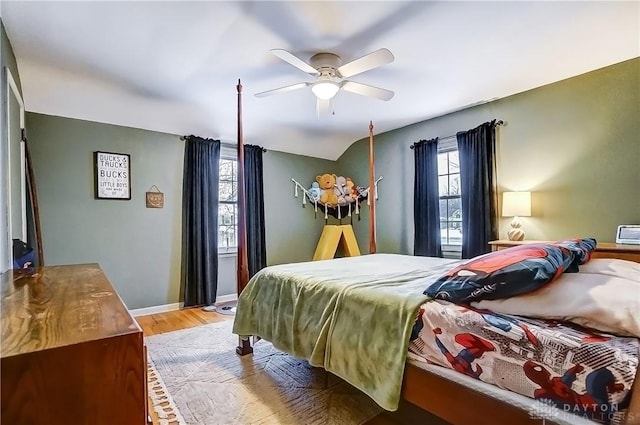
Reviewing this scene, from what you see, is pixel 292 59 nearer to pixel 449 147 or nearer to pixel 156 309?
Answer: pixel 449 147

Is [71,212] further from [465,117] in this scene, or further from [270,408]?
[465,117]

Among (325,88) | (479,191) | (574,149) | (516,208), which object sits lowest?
(516,208)

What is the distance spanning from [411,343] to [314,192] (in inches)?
147

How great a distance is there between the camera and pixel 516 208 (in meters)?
3.20

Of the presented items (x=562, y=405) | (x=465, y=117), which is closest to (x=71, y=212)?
(x=562, y=405)

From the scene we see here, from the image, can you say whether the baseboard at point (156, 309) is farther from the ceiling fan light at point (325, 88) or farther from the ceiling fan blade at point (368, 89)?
the ceiling fan blade at point (368, 89)

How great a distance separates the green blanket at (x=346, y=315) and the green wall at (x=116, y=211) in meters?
1.95

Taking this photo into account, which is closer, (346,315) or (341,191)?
(346,315)

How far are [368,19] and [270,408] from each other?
2.50 m

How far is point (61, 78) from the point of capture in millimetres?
2758

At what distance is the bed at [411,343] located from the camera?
0.95 m

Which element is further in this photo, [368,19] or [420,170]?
[420,170]

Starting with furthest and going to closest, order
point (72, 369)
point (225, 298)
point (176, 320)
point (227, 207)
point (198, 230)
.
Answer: point (227, 207)
point (225, 298)
point (198, 230)
point (176, 320)
point (72, 369)

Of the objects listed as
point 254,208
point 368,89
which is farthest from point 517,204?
point 254,208
